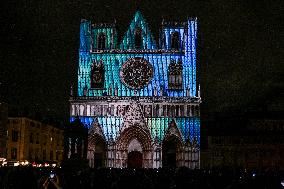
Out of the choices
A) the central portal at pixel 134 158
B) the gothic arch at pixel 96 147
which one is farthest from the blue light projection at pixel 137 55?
the central portal at pixel 134 158

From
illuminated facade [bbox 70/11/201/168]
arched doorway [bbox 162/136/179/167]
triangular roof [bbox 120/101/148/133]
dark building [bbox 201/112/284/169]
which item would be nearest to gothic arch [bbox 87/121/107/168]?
illuminated facade [bbox 70/11/201/168]

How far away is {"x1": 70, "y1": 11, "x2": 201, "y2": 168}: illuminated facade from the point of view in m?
63.0

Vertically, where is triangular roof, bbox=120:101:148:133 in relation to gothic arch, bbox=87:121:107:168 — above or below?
above

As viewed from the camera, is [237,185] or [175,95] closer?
[237,185]

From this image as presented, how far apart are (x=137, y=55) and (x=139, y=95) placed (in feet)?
18.7

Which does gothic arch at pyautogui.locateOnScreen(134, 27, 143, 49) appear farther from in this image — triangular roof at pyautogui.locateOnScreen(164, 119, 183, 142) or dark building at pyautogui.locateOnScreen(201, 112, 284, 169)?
dark building at pyautogui.locateOnScreen(201, 112, 284, 169)

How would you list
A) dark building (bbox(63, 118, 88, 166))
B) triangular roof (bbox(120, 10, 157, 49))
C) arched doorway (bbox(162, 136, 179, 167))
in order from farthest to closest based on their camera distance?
triangular roof (bbox(120, 10, 157, 49)) < arched doorway (bbox(162, 136, 179, 167)) < dark building (bbox(63, 118, 88, 166))

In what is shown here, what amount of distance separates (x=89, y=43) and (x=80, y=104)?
897 cm

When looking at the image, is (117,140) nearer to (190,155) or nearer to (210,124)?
(190,155)

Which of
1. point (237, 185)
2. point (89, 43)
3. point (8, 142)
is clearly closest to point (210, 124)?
point (89, 43)

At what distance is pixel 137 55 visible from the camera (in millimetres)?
65750

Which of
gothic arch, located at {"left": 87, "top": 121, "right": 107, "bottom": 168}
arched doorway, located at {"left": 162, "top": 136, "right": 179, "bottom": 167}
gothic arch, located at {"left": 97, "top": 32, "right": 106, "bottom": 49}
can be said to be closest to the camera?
gothic arch, located at {"left": 87, "top": 121, "right": 107, "bottom": 168}

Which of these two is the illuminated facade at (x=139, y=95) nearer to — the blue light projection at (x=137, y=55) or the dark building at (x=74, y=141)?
the blue light projection at (x=137, y=55)

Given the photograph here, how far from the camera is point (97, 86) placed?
216 feet
